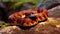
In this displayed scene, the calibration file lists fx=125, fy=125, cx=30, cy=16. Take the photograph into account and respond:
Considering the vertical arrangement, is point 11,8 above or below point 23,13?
below

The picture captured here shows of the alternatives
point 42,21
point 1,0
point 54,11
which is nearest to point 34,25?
point 42,21

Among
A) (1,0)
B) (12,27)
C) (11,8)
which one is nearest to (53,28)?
(12,27)

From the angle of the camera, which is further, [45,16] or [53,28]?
[45,16]

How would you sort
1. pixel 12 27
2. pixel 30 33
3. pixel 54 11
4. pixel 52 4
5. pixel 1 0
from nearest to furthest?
pixel 30 33
pixel 12 27
pixel 54 11
pixel 52 4
pixel 1 0

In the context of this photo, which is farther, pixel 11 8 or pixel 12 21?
pixel 11 8

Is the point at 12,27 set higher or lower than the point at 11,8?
higher

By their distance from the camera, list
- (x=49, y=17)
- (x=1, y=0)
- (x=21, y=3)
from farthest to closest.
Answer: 1. (x=1, y=0)
2. (x=21, y=3)
3. (x=49, y=17)

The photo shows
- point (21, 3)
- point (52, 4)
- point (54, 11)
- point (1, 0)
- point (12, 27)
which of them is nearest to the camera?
point (12, 27)

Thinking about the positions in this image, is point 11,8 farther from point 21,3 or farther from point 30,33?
point 30,33

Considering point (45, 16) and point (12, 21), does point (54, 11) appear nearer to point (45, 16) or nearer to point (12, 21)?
point (45, 16)
